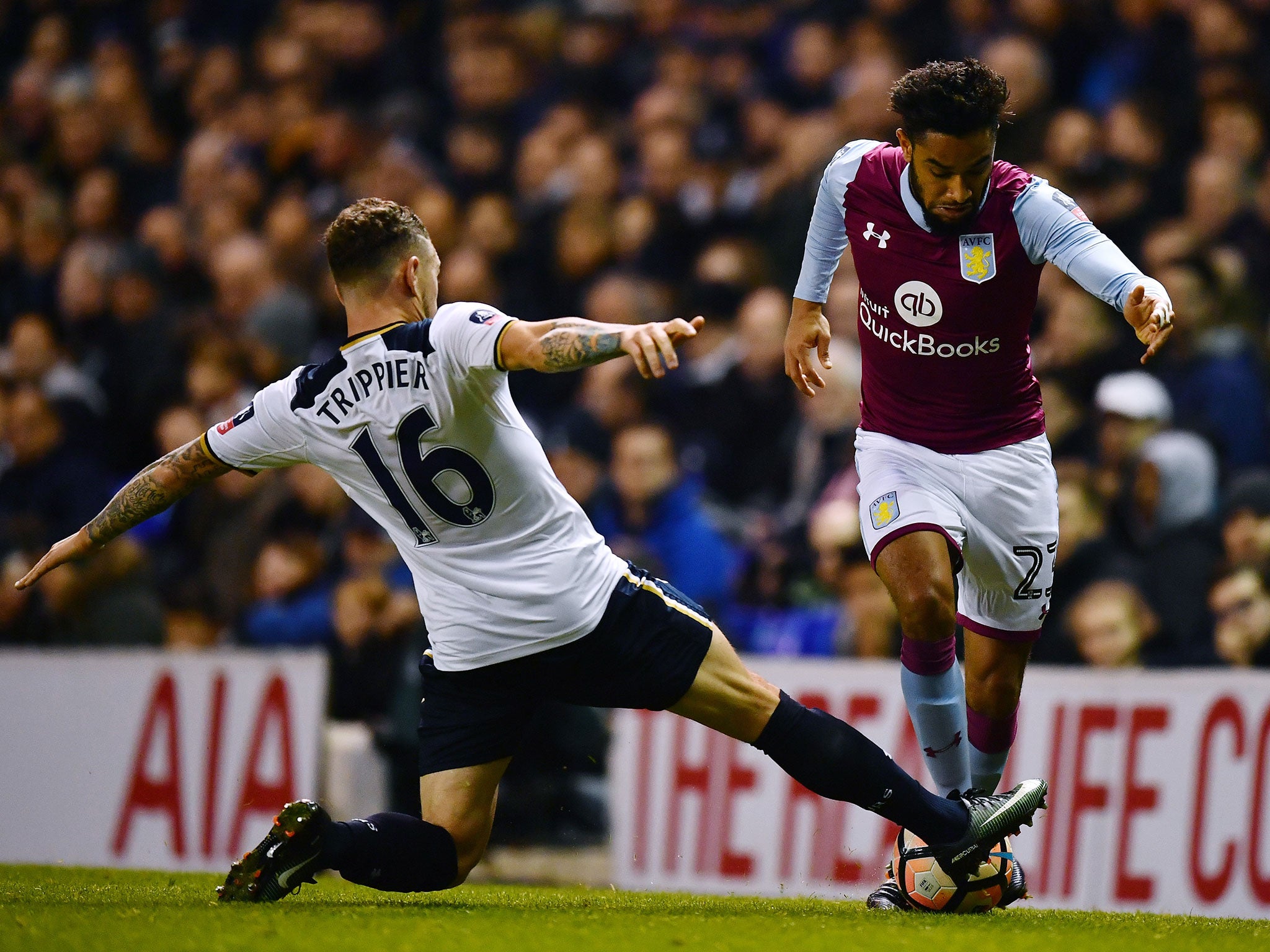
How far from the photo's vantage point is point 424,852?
5078 millimetres

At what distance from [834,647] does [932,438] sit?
291cm

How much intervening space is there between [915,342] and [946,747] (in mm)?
1331

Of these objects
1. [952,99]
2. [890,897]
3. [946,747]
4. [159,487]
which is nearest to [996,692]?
[946,747]

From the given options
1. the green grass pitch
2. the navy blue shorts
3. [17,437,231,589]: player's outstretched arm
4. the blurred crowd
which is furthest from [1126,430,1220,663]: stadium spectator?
[17,437,231,589]: player's outstretched arm

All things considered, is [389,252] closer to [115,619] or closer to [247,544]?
[115,619]

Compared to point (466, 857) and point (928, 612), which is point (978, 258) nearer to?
point (928, 612)

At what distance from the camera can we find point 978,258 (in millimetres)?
5438

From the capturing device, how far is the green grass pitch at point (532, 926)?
4387 millimetres

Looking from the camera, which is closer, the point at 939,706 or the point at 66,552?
the point at 66,552

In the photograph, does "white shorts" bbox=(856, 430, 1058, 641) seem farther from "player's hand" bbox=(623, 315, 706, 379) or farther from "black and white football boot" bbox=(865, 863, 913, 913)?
"player's hand" bbox=(623, 315, 706, 379)

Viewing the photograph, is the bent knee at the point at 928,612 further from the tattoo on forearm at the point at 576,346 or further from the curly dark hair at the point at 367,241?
A: the curly dark hair at the point at 367,241

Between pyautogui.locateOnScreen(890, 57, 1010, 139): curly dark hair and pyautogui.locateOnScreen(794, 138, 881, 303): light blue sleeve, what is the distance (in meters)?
0.45

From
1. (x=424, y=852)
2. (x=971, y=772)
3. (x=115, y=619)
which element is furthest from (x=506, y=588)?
(x=115, y=619)

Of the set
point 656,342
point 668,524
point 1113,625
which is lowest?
point 1113,625
